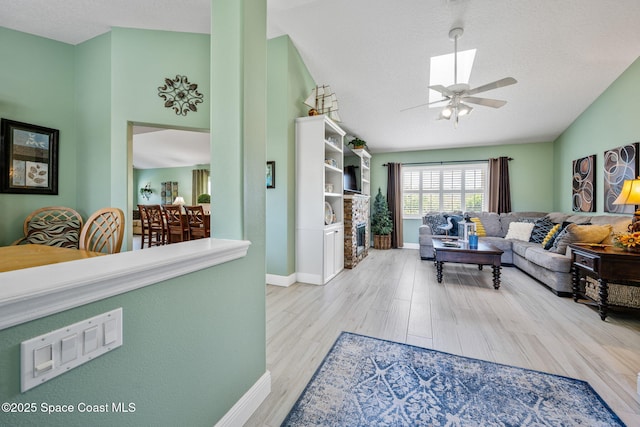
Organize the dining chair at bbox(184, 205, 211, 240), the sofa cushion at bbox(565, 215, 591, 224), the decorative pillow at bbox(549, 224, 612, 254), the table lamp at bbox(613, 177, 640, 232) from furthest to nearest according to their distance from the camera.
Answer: the dining chair at bbox(184, 205, 211, 240)
the sofa cushion at bbox(565, 215, 591, 224)
the decorative pillow at bbox(549, 224, 612, 254)
the table lamp at bbox(613, 177, 640, 232)

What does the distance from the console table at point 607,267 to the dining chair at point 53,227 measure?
17.7ft

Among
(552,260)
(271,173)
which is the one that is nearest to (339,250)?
(271,173)

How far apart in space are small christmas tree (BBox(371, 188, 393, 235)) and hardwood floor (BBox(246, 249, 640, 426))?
2758 millimetres

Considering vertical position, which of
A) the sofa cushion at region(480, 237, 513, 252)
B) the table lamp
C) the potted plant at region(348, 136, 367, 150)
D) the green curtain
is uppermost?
the potted plant at region(348, 136, 367, 150)

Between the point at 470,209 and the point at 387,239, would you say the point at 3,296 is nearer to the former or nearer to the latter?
the point at 387,239

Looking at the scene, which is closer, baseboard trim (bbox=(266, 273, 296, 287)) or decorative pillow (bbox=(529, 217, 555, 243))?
baseboard trim (bbox=(266, 273, 296, 287))

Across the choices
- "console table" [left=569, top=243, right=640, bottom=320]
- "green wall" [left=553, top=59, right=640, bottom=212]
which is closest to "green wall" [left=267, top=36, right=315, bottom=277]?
"console table" [left=569, top=243, right=640, bottom=320]

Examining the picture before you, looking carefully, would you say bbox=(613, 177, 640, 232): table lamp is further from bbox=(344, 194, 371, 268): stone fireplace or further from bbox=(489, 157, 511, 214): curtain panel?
bbox=(489, 157, 511, 214): curtain panel

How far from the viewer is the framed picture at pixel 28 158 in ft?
8.75

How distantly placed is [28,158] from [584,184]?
7.69 m

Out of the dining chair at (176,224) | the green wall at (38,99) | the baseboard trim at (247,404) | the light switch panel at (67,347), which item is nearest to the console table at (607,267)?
the baseboard trim at (247,404)

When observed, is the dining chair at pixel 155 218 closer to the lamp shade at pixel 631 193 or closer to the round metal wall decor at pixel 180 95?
the round metal wall decor at pixel 180 95

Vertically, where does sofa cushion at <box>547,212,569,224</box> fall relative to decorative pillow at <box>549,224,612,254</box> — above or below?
above

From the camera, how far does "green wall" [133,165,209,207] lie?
9.33 m
